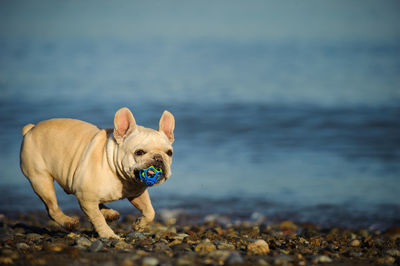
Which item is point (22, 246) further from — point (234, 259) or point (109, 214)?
point (234, 259)

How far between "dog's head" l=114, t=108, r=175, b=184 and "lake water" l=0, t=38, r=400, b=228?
14.0ft

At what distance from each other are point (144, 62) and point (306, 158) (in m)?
27.4

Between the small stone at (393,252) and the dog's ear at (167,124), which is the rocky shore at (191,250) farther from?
the dog's ear at (167,124)

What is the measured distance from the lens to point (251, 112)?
819 inches

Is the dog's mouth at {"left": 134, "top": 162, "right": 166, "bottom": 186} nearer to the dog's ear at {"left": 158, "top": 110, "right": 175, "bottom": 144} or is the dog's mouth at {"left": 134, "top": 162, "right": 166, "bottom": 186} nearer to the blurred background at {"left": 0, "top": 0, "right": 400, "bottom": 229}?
the dog's ear at {"left": 158, "top": 110, "right": 175, "bottom": 144}

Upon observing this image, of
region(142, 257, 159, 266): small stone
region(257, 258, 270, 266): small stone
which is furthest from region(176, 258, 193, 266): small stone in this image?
region(257, 258, 270, 266): small stone

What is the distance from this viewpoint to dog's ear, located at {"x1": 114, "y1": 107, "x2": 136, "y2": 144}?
19.6 feet

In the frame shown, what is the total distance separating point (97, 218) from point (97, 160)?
69 cm

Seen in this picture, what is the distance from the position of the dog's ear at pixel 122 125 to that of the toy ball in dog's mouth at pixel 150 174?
1.90 feet

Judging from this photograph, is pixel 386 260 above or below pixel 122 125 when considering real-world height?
below

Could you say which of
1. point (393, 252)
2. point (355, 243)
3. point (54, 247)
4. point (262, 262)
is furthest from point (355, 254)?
point (54, 247)

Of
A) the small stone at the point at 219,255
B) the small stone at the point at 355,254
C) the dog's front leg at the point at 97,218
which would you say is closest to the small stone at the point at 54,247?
the dog's front leg at the point at 97,218

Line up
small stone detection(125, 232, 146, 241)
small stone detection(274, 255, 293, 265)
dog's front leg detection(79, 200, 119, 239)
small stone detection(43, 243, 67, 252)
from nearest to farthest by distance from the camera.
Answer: small stone detection(274, 255, 293, 265)
small stone detection(43, 243, 67, 252)
dog's front leg detection(79, 200, 119, 239)
small stone detection(125, 232, 146, 241)

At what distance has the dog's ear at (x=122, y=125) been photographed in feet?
19.6
